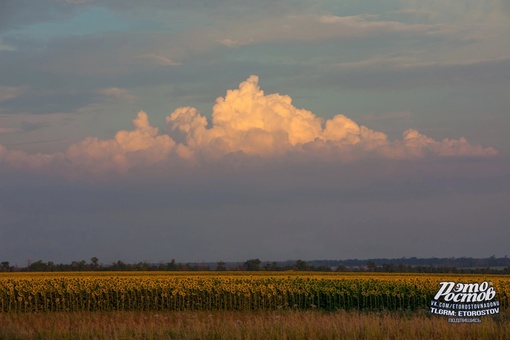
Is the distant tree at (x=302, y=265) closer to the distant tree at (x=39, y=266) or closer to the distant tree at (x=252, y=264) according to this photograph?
the distant tree at (x=252, y=264)

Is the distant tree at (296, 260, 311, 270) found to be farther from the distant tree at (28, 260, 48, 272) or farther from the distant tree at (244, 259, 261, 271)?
the distant tree at (28, 260, 48, 272)

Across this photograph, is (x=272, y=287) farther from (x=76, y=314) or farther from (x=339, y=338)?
(x=339, y=338)

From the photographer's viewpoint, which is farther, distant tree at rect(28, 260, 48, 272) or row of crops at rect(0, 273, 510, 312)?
distant tree at rect(28, 260, 48, 272)

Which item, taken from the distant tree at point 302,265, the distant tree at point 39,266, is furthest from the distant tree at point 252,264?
the distant tree at point 39,266

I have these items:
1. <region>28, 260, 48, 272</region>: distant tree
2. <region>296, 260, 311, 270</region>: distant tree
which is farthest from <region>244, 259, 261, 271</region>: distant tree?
<region>28, 260, 48, 272</region>: distant tree

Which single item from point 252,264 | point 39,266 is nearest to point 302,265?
point 252,264

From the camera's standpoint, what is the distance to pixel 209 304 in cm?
4341

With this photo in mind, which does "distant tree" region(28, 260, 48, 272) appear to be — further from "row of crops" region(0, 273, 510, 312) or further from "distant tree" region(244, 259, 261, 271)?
"row of crops" region(0, 273, 510, 312)

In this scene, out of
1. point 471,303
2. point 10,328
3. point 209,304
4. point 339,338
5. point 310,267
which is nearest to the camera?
point 339,338

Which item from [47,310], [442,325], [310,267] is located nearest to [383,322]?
[442,325]

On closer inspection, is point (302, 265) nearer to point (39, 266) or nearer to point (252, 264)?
point (252, 264)

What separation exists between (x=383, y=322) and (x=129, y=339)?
6.78 metres

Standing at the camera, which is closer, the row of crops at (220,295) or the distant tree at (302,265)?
the row of crops at (220,295)

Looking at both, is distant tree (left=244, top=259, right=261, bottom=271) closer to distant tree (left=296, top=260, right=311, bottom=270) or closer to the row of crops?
distant tree (left=296, top=260, right=311, bottom=270)
